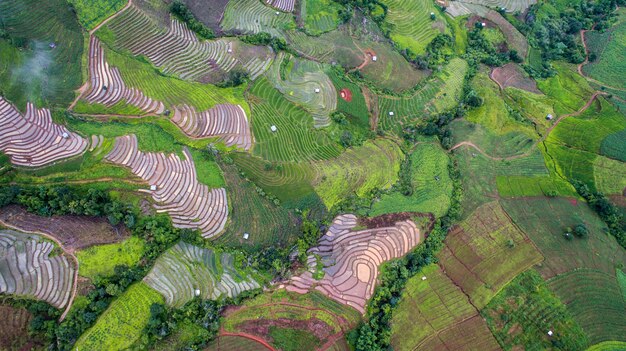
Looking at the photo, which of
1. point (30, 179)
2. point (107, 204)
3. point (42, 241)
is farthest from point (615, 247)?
point (30, 179)

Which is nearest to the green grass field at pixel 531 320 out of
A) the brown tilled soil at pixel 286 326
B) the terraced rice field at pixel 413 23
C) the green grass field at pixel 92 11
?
the brown tilled soil at pixel 286 326

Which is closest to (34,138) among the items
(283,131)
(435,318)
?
(283,131)

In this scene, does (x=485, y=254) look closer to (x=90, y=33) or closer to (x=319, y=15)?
(x=319, y=15)

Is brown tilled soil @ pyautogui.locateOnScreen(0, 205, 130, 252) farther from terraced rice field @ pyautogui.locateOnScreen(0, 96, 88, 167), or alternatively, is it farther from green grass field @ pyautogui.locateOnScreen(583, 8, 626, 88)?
green grass field @ pyautogui.locateOnScreen(583, 8, 626, 88)

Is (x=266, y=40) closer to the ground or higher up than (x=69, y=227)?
higher up

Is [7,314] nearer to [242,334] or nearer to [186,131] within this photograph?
[242,334]

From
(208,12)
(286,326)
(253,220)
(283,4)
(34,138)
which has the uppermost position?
(283,4)

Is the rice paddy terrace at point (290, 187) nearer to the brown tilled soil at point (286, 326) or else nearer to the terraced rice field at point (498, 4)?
the brown tilled soil at point (286, 326)
